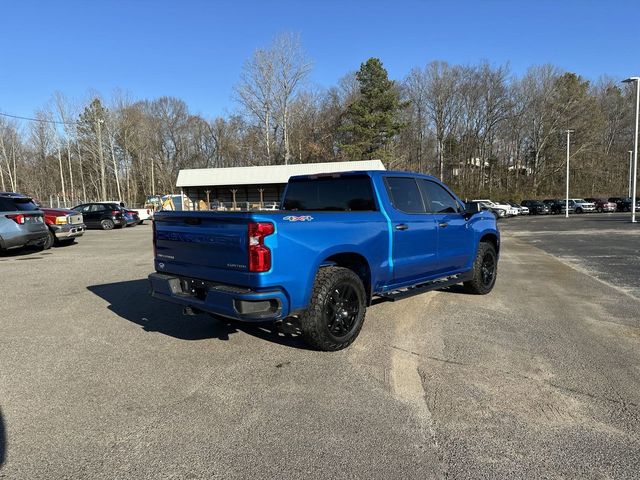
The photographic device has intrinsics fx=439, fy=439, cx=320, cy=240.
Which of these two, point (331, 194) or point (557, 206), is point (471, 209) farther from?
point (557, 206)

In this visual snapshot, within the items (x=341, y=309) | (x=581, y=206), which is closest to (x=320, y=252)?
(x=341, y=309)

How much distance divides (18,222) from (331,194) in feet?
34.8

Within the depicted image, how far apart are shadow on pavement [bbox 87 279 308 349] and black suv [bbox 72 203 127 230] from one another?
69.0ft

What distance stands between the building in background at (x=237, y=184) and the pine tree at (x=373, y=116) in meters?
9.05

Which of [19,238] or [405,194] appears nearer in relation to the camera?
[405,194]

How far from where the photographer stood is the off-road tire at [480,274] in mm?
7223

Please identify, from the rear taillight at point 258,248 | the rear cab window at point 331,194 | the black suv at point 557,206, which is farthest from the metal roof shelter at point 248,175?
the rear taillight at point 258,248

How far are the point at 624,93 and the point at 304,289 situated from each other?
287ft

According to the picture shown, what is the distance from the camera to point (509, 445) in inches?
116

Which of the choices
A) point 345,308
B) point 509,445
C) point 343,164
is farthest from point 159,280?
point 343,164

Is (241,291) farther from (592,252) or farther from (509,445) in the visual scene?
(592,252)

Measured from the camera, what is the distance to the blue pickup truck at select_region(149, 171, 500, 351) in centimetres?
407

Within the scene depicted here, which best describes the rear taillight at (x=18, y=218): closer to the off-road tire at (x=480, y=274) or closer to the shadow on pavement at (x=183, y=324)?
the shadow on pavement at (x=183, y=324)

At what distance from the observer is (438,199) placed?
654 cm
